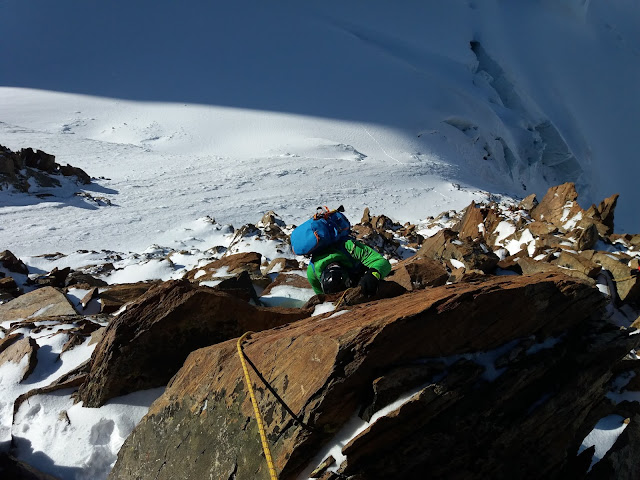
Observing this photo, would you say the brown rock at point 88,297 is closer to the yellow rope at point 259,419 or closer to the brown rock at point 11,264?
the brown rock at point 11,264

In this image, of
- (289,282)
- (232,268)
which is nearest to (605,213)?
(289,282)

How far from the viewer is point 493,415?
2096 mm

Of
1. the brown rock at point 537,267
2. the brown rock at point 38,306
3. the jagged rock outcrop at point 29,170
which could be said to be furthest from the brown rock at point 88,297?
the jagged rock outcrop at point 29,170

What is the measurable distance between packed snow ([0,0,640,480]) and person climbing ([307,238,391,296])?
28 centimetres

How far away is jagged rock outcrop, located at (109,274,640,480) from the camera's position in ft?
6.38

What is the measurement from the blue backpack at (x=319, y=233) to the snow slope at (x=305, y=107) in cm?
651

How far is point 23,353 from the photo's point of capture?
3.29m

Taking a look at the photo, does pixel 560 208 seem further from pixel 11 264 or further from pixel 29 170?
pixel 29 170

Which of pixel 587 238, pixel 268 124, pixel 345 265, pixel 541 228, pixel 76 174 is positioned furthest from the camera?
pixel 268 124

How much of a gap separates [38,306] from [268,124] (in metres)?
15.9

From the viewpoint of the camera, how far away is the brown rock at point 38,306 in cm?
435

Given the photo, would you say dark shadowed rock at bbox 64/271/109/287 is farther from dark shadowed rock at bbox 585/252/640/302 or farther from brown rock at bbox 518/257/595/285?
dark shadowed rock at bbox 585/252/640/302

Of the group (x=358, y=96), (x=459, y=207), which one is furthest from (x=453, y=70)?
(x=459, y=207)

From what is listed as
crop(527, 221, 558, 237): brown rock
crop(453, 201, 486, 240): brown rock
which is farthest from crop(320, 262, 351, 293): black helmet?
crop(453, 201, 486, 240): brown rock
